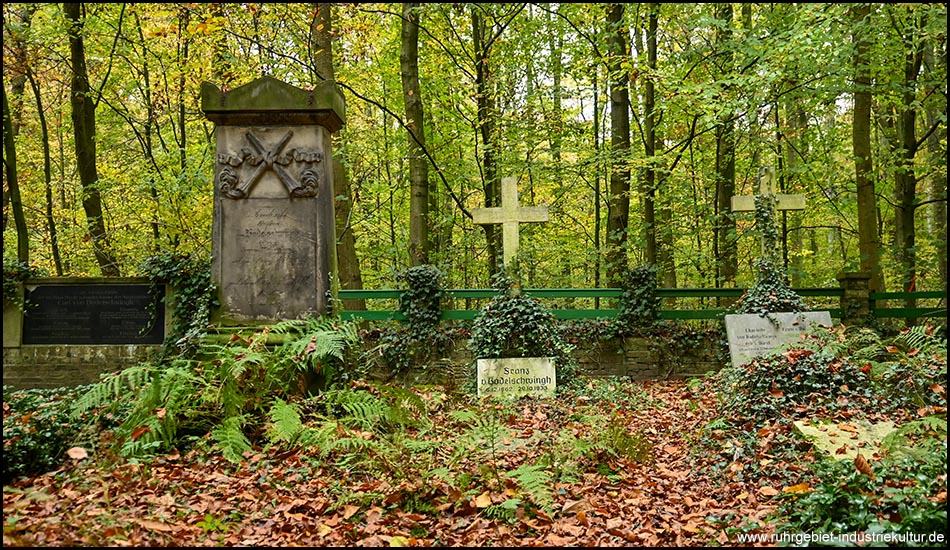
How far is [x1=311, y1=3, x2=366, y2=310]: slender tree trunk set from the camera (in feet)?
38.8

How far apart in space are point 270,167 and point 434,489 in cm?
431

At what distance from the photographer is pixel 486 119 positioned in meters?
14.5

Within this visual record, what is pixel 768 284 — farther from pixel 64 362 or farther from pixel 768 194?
pixel 64 362

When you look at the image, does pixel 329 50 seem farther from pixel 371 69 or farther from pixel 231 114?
pixel 231 114

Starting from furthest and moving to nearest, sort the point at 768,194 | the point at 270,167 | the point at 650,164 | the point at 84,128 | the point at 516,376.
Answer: the point at 650,164, the point at 84,128, the point at 768,194, the point at 516,376, the point at 270,167

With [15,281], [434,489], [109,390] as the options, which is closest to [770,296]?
[434,489]

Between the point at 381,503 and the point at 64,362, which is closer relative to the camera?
the point at 381,503

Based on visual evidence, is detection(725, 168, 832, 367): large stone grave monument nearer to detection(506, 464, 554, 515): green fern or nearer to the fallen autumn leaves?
the fallen autumn leaves

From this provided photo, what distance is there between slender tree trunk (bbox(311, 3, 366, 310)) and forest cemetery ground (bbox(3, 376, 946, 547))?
6.81m

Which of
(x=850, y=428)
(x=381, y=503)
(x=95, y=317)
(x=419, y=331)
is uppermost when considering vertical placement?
(x=95, y=317)

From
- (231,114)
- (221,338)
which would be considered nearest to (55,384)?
(221,338)

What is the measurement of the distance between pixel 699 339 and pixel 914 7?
6.39 meters

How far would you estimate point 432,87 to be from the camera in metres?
15.2

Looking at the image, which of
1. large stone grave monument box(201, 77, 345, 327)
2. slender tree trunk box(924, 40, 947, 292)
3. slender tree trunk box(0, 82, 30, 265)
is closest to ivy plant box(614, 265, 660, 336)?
large stone grave monument box(201, 77, 345, 327)
